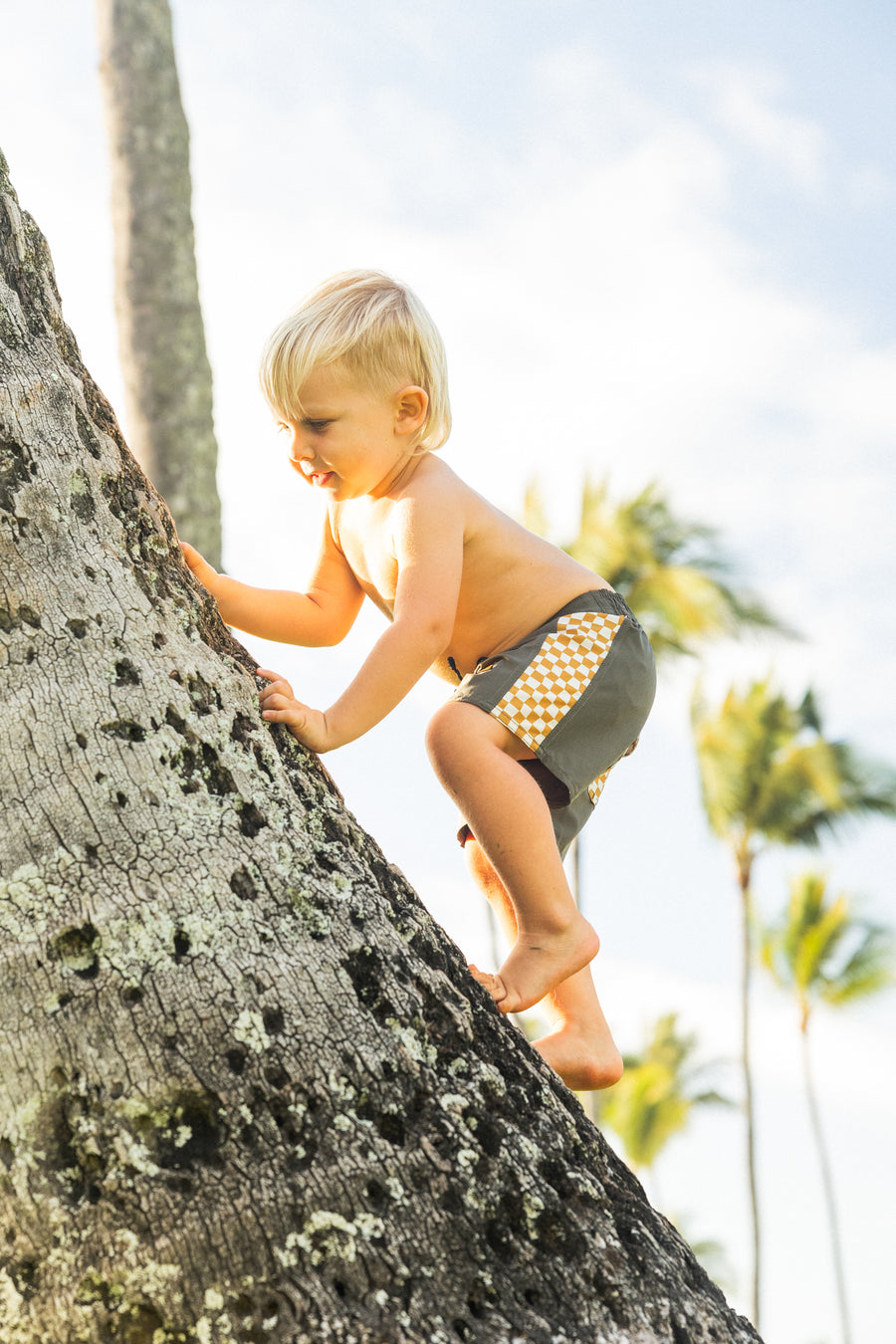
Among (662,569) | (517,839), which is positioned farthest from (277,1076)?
(662,569)

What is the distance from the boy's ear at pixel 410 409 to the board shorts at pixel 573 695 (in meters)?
0.56

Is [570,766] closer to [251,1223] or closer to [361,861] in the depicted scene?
[361,861]

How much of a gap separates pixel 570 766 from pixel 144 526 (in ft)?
3.67

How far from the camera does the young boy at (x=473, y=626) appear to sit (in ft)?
8.11

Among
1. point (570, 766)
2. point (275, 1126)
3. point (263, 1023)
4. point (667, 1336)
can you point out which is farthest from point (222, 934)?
point (570, 766)

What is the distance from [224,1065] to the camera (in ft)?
4.83

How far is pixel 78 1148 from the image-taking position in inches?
55.9

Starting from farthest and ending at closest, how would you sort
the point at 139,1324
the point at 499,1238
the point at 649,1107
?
the point at 649,1107 → the point at 499,1238 → the point at 139,1324

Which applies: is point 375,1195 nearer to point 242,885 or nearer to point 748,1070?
point 242,885

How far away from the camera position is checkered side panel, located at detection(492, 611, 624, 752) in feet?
8.39

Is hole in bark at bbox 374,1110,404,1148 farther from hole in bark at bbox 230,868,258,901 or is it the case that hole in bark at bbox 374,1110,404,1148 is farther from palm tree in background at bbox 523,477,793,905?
palm tree in background at bbox 523,477,793,905

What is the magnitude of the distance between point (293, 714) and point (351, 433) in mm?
981

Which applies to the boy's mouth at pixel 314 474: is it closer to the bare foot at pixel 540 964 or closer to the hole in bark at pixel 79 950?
the bare foot at pixel 540 964

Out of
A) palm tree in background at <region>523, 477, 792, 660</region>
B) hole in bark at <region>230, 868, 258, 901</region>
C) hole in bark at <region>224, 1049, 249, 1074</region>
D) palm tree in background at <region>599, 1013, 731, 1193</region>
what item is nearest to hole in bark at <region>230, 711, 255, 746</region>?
hole in bark at <region>230, 868, 258, 901</region>
